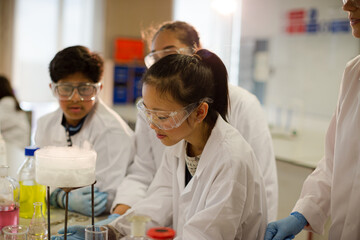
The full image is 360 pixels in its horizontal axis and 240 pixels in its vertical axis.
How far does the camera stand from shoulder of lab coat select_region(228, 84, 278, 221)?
1946 mm

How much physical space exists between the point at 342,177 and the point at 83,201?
1.03 meters

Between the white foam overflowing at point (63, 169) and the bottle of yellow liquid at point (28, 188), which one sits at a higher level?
the white foam overflowing at point (63, 169)

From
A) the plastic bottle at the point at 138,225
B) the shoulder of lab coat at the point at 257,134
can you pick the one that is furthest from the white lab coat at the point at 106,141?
the plastic bottle at the point at 138,225

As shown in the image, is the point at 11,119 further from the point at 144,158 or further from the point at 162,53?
the point at 162,53

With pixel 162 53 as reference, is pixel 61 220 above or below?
below

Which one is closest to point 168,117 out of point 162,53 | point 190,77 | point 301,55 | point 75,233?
point 190,77

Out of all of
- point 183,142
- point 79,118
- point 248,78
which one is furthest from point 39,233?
point 248,78

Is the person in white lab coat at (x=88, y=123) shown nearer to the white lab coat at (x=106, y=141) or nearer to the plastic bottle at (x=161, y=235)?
the white lab coat at (x=106, y=141)

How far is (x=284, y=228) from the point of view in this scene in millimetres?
1459

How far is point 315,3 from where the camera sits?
4.96 meters

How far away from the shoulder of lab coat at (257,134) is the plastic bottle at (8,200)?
38.2 inches

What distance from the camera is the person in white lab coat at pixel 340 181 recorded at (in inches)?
56.2

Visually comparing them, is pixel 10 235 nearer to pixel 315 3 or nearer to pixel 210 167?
pixel 210 167

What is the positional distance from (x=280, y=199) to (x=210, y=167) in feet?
5.66
